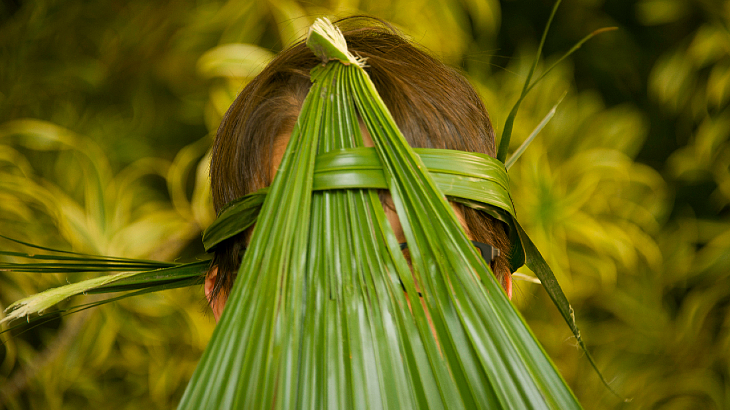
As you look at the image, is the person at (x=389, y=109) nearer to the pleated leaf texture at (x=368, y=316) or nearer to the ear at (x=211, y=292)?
the ear at (x=211, y=292)

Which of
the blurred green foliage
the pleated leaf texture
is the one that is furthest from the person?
the blurred green foliage

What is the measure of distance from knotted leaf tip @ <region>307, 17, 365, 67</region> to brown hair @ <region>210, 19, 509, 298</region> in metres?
0.06

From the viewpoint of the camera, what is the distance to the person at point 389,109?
478mm

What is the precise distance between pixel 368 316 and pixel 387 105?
233 millimetres

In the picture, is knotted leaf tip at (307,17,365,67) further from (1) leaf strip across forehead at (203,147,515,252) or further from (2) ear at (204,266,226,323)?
(2) ear at (204,266,226,323)

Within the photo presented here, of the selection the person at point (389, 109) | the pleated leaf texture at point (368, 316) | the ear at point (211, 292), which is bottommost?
the pleated leaf texture at point (368, 316)

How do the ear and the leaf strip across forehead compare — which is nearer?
the leaf strip across forehead

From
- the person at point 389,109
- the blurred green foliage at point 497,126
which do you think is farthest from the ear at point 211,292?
the blurred green foliage at point 497,126

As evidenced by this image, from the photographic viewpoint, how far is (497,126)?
1023 mm

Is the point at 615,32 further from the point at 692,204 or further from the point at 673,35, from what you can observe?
the point at 692,204

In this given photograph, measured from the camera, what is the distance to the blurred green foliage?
3.23 feet

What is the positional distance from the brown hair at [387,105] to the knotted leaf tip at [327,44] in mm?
60

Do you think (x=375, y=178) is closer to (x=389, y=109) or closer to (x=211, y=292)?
(x=389, y=109)

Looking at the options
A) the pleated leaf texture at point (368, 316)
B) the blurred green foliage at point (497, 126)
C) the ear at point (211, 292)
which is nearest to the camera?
the pleated leaf texture at point (368, 316)
